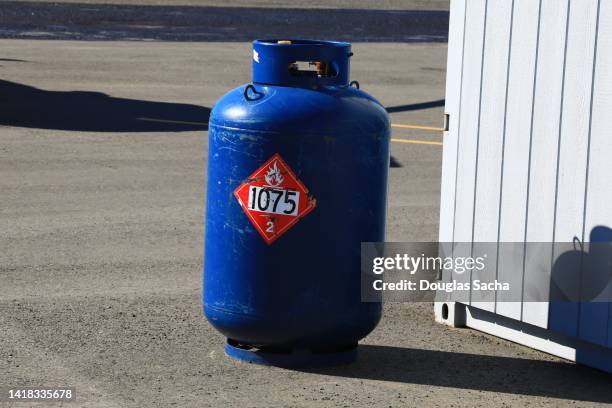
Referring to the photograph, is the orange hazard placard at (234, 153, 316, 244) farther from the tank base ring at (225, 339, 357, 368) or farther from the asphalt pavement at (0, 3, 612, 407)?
the asphalt pavement at (0, 3, 612, 407)

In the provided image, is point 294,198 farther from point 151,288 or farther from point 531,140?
point 151,288

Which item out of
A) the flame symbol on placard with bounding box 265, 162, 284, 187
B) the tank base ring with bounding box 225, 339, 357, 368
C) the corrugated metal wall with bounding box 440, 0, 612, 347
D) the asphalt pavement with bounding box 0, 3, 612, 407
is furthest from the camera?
the tank base ring with bounding box 225, 339, 357, 368

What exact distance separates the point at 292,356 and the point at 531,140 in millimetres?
1914

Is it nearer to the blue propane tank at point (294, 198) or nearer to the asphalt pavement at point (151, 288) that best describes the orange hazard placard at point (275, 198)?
the blue propane tank at point (294, 198)

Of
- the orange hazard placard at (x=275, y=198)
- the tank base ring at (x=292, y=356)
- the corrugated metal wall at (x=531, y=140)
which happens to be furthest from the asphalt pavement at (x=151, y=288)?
the orange hazard placard at (x=275, y=198)

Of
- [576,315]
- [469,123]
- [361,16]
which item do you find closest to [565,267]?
[576,315]

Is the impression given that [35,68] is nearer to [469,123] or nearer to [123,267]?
[123,267]

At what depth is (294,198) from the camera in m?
6.55

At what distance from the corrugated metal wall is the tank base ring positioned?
43.0 inches

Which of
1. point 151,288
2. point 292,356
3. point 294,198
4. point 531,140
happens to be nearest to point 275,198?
point 294,198

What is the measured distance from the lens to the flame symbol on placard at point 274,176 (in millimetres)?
6523

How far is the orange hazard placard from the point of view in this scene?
653cm

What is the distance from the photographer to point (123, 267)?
9.16 metres

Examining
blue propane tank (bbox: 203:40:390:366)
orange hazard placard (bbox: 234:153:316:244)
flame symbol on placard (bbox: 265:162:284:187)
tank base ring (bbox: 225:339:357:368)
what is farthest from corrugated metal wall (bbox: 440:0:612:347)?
flame symbol on placard (bbox: 265:162:284:187)
